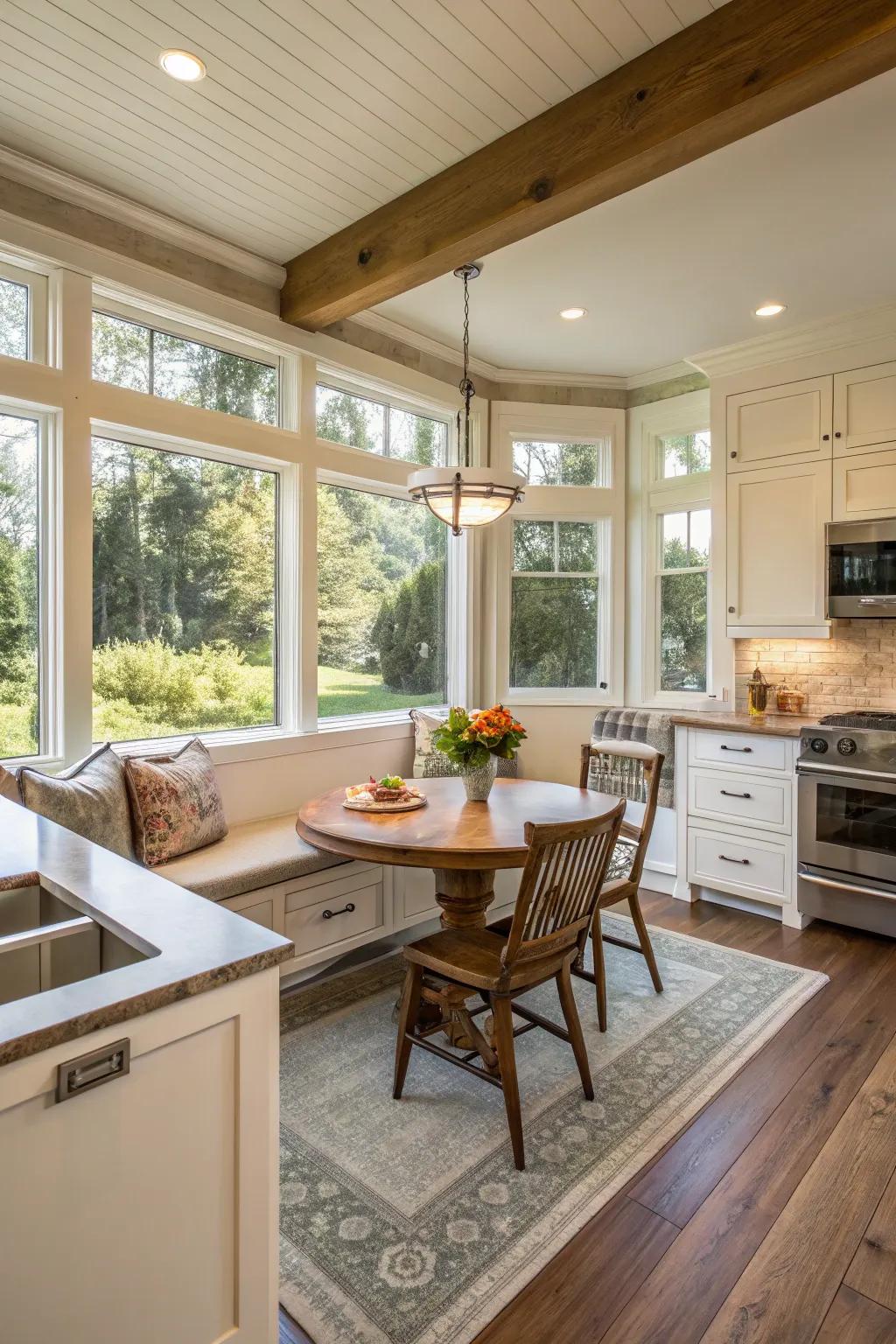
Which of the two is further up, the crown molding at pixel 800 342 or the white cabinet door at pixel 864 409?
the crown molding at pixel 800 342

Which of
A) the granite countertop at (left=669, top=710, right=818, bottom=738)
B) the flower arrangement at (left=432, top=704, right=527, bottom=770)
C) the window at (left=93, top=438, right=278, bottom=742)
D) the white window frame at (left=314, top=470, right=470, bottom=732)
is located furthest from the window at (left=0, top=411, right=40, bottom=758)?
the granite countertop at (left=669, top=710, right=818, bottom=738)

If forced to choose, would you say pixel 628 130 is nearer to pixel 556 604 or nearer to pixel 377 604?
pixel 377 604

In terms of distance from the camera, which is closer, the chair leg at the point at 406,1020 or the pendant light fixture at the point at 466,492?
the chair leg at the point at 406,1020

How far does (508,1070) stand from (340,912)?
3.90 feet

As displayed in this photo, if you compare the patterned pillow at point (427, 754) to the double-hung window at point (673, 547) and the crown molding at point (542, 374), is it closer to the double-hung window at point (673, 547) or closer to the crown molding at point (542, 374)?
the double-hung window at point (673, 547)

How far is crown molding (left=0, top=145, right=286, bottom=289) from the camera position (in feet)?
8.57

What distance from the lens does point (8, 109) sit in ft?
7.82

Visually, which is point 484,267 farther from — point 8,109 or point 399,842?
point 399,842

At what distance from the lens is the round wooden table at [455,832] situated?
7.50ft

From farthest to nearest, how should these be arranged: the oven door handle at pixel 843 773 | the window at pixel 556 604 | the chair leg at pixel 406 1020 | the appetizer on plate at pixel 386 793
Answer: the window at pixel 556 604 → the oven door handle at pixel 843 773 → the appetizer on plate at pixel 386 793 → the chair leg at pixel 406 1020

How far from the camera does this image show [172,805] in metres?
2.78

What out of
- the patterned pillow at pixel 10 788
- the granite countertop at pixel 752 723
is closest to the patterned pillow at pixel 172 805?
the patterned pillow at pixel 10 788

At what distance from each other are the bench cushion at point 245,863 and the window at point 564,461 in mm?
2753

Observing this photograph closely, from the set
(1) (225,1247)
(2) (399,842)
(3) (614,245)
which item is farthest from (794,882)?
(1) (225,1247)
